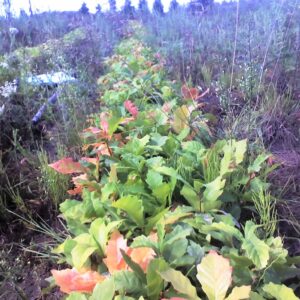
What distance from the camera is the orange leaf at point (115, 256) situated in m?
1.10

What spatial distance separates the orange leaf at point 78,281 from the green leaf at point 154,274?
0.16 metres

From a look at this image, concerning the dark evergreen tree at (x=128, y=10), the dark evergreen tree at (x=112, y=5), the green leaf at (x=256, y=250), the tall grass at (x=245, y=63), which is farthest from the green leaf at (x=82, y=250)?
the dark evergreen tree at (x=128, y=10)

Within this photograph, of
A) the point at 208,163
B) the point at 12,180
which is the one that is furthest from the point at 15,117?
the point at 208,163

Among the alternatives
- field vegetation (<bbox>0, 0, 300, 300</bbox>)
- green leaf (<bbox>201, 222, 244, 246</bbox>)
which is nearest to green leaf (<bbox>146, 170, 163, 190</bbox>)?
field vegetation (<bbox>0, 0, 300, 300</bbox>)

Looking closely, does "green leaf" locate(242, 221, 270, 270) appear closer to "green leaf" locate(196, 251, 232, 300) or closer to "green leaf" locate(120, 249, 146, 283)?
"green leaf" locate(196, 251, 232, 300)

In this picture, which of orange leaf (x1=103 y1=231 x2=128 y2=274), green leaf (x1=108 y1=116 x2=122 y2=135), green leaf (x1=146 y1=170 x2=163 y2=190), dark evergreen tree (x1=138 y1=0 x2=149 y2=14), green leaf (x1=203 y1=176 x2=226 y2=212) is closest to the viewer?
orange leaf (x1=103 y1=231 x2=128 y2=274)

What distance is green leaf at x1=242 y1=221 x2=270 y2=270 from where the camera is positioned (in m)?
1.02

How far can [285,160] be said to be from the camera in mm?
1840

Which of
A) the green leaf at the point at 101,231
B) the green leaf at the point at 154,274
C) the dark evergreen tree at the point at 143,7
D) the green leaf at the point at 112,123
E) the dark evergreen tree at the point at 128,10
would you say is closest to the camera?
the green leaf at the point at 154,274

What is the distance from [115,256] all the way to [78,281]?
123 millimetres

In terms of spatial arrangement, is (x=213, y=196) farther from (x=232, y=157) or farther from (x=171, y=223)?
(x=232, y=157)

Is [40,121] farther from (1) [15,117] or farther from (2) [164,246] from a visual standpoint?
(2) [164,246]

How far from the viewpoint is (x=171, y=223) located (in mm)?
1277

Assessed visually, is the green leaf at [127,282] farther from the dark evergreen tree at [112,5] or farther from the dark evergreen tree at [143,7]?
the dark evergreen tree at [143,7]
